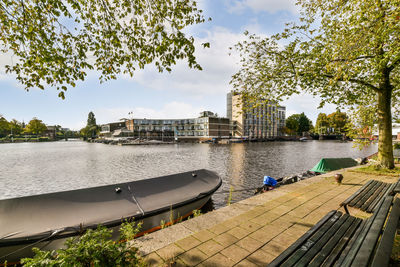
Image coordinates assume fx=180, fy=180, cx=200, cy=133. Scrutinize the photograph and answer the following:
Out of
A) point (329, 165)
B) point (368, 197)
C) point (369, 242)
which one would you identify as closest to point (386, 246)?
point (369, 242)

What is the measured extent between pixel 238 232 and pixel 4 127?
567 feet

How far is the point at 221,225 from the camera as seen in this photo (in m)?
4.49

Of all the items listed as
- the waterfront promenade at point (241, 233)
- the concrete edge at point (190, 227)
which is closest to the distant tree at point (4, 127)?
the concrete edge at point (190, 227)

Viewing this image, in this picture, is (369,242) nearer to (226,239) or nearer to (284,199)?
(226,239)

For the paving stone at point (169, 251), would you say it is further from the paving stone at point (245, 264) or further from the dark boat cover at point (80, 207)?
the dark boat cover at point (80, 207)

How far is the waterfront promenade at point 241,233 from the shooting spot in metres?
3.31

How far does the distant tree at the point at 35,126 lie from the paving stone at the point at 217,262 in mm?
175968

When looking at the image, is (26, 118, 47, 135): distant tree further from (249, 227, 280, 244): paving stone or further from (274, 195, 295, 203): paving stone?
(249, 227, 280, 244): paving stone

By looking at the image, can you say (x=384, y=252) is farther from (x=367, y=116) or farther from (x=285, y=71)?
(x=367, y=116)

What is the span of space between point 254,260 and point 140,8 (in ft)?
23.8

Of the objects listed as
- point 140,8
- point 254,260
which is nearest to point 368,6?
point 140,8

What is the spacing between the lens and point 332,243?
8.39ft

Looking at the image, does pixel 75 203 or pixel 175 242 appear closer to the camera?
pixel 175 242

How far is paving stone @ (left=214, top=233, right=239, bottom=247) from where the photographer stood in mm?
3748
